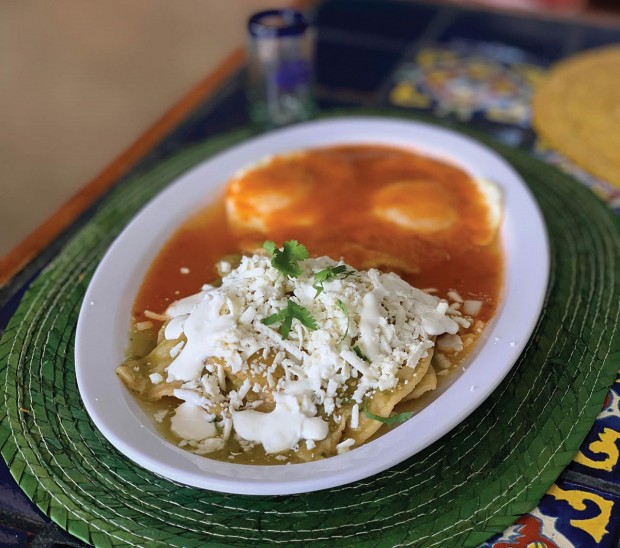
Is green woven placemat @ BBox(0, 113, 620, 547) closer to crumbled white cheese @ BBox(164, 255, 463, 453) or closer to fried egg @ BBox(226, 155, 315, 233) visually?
crumbled white cheese @ BBox(164, 255, 463, 453)

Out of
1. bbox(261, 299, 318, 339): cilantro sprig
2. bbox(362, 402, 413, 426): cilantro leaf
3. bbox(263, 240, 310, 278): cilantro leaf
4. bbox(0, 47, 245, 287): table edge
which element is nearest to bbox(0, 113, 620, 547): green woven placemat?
bbox(362, 402, 413, 426): cilantro leaf

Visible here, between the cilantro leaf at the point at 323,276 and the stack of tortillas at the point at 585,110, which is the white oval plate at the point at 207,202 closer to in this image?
the cilantro leaf at the point at 323,276

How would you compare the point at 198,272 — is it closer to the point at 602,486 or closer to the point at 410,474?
the point at 410,474

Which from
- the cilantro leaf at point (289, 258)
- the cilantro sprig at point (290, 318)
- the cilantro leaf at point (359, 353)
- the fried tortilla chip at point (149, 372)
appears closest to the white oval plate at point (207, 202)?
the fried tortilla chip at point (149, 372)

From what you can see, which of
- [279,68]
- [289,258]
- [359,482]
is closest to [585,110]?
[279,68]

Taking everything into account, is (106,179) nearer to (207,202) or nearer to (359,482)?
(207,202)

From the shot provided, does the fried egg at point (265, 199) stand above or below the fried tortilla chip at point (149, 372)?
above
